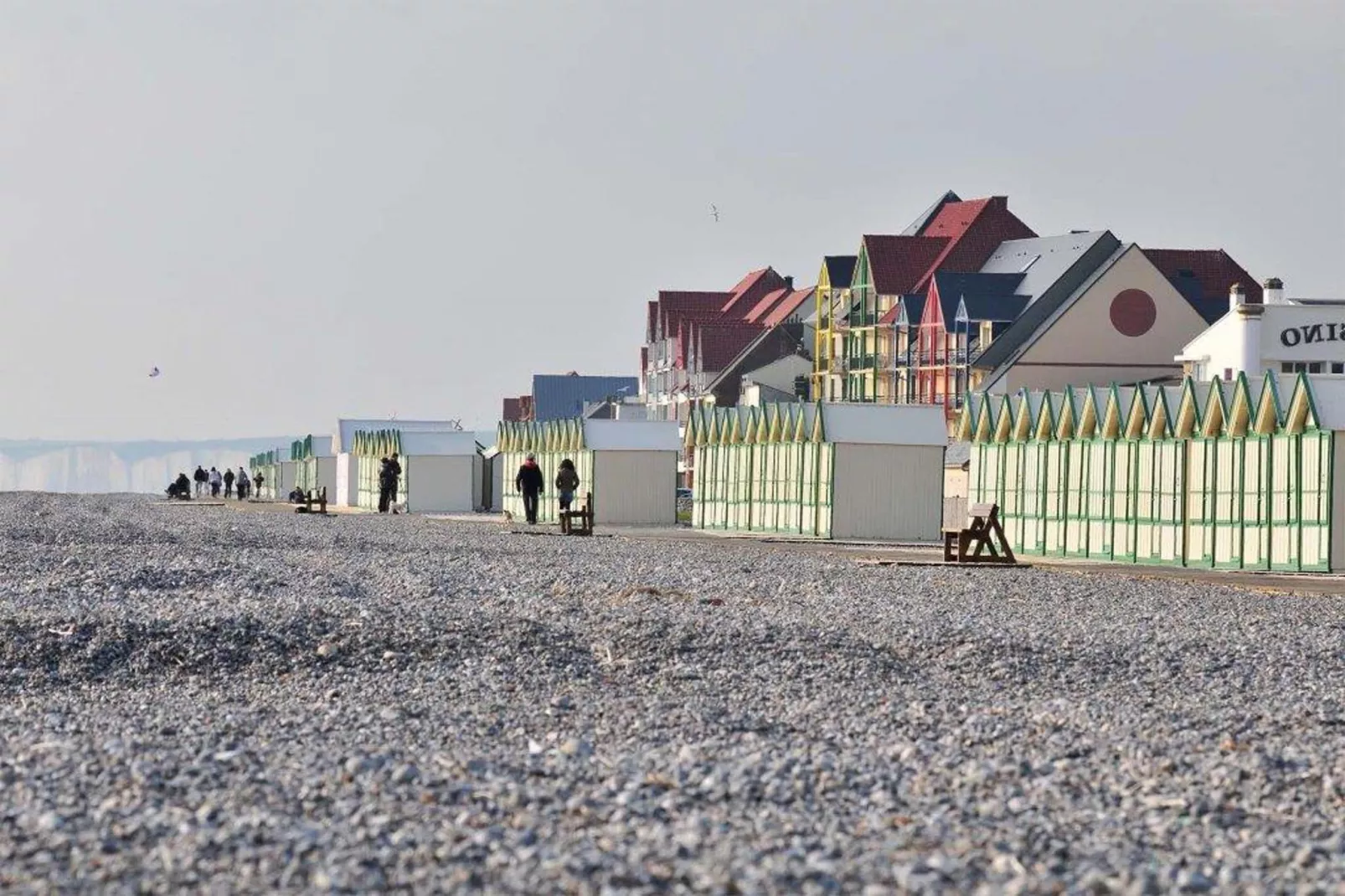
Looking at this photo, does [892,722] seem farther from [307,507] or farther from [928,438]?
[307,507]

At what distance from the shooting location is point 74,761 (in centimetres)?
1128

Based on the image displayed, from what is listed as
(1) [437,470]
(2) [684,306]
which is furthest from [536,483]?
(2) [684,306]

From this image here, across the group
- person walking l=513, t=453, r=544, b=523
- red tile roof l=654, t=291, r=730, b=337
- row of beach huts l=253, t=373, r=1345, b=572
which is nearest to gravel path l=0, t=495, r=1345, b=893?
row of beach huts l=253, t=373, r=1345, b=572

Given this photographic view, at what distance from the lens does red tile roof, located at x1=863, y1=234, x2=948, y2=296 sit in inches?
3337

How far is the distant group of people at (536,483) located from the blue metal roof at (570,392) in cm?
7390

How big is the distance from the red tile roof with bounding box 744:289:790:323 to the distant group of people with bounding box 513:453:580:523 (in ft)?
187

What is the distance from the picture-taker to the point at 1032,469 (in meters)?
39.2

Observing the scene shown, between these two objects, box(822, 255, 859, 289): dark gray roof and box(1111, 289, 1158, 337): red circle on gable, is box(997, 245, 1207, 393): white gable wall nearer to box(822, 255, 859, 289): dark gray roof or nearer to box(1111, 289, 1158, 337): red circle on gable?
box(1111, 289, 1158, 337): red circle on gable

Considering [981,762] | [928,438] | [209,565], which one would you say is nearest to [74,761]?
[981,762]

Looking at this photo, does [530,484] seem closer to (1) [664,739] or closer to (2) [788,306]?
(1) [664,739]

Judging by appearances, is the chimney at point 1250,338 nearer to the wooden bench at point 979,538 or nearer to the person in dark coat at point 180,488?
the wooden bench at point 979,538

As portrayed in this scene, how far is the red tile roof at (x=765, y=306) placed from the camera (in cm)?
11091

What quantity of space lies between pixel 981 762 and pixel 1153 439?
23244mm

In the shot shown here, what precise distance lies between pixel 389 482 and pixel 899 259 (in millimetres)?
24963
